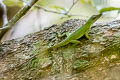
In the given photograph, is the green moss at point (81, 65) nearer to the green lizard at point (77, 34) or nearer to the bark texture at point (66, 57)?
the bark texture at point (66, 57)

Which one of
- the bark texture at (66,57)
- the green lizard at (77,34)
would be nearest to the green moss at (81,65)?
the bark texture at (66,57)

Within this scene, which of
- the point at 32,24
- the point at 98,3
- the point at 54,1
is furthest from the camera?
the point at 32,24

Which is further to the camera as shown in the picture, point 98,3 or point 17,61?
point 98,3

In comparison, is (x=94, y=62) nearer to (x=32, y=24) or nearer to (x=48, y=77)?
(x=48, y=77)

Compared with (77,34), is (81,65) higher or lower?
lower

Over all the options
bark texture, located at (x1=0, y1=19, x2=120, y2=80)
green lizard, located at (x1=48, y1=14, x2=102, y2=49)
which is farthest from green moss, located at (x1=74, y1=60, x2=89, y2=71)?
green lizard, located at (x1=48, y1=14, x2=102, y2=49)

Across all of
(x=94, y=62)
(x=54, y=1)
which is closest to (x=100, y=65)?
(x=94, y=62)

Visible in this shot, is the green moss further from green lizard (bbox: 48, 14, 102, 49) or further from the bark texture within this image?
green lizard (bbox: 48, 14, 102, 49)

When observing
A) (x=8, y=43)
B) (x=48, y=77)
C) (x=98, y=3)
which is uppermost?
(x=98, y=3)

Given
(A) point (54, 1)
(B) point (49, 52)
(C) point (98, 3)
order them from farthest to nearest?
1. (A) point (54, 1)
2. (C) point (98, 3)
3. (B) point (49, 52)

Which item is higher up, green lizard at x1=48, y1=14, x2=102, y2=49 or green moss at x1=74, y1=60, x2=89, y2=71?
green lizard at x1=48, y1=14, x2=102, y2=49

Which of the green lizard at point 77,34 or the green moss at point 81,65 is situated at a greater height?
the green lizard at point 77,34
